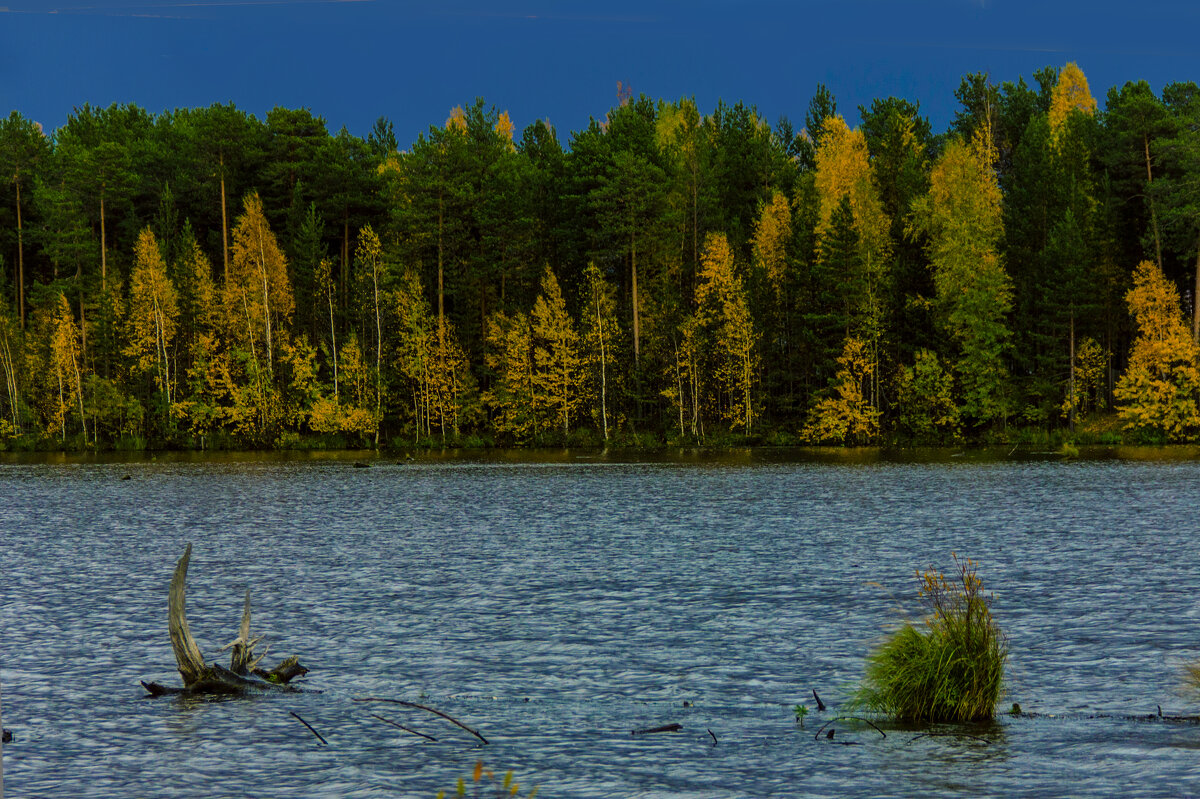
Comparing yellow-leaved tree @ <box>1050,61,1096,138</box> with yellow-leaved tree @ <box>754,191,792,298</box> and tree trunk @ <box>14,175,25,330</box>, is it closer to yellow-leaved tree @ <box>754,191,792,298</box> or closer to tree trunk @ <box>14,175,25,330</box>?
yellow-leaved tree @ <box>754,191,792,298</box>

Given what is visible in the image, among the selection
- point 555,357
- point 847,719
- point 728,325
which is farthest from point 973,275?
point 847,719

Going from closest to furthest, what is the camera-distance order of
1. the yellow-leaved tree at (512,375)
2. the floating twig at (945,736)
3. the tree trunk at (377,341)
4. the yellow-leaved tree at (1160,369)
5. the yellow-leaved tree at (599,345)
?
the floating twig at (945,736)
the yellow-leaved tree at (1160,369)
the tree trunk at (377,341)
the yellow-leaved tree at (599,345)
the yellow-leaved tree at (512,375)

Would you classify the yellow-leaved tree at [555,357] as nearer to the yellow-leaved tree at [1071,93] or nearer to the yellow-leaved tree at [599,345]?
the yellow-leaved tree at [599,345]

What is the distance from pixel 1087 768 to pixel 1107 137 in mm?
80668

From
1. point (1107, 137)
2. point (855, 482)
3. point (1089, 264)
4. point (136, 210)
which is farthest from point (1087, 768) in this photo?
point (136, 210)

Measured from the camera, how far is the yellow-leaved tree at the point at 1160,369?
71.2 meters

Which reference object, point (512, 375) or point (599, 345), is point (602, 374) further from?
point (512, 375)

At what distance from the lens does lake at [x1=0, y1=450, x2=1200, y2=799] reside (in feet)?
35.6

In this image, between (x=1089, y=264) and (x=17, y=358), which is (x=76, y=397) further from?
(x=1089, y=264)

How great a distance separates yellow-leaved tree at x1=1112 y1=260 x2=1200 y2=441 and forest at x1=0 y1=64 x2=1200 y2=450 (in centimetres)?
22

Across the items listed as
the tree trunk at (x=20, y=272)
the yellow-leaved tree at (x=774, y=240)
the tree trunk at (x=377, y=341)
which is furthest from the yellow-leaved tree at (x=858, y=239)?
the tree trunk at (x=20, y=272)

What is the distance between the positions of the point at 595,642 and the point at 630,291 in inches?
2999

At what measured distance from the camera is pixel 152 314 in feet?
282

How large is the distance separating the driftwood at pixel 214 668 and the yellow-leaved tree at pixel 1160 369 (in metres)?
67.4
